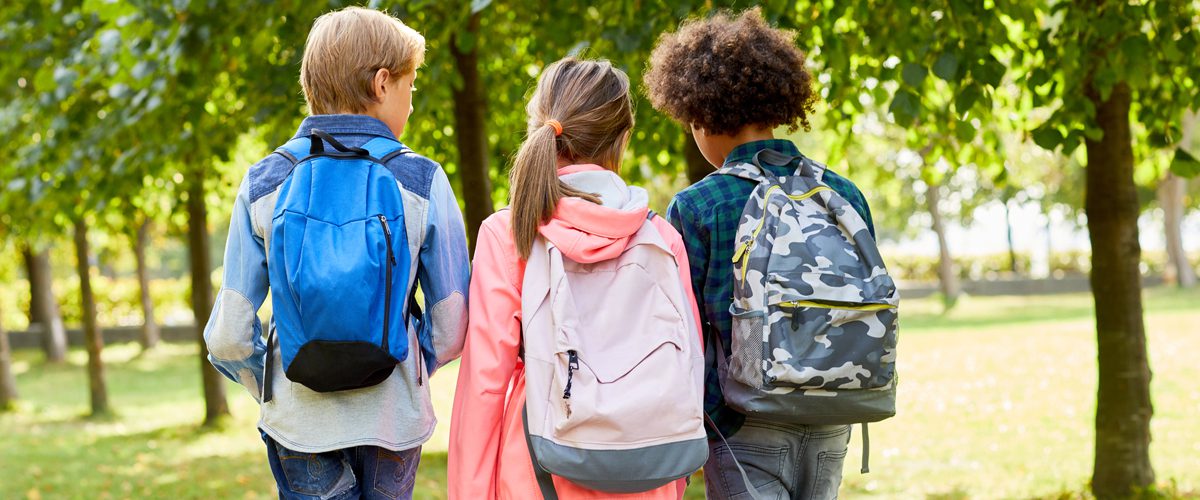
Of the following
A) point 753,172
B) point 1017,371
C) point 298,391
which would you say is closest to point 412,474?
point 298,391

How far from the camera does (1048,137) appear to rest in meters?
4.55

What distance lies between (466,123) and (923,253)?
30763mm

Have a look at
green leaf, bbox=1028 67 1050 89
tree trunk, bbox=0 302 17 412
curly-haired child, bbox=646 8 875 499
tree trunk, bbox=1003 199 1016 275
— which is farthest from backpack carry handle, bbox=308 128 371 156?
tree trunk, bbox=1003 199 1016 275

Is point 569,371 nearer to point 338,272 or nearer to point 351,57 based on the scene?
point 338,272

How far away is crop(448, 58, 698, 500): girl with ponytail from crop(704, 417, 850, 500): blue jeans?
0.18m

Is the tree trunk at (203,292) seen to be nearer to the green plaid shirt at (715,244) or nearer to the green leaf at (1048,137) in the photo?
the green leaf at (1048,137)

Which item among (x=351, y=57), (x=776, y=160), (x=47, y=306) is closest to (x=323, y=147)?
(x=351, y=57)

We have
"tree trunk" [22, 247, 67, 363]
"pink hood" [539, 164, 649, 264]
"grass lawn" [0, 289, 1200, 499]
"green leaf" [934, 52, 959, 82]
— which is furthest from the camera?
"tree trunk" [22, 247, 67, 363]

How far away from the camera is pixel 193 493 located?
7531mm

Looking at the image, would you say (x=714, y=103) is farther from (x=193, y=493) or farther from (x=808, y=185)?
(x=193, y=493)

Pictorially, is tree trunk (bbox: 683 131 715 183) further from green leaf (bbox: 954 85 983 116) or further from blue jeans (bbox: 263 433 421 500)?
blue jeans (bbox: 263 433 421 500)

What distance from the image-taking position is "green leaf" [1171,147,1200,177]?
455 cm

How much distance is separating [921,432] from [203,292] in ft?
21.8

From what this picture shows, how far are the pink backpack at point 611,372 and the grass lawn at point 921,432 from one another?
4418mm
